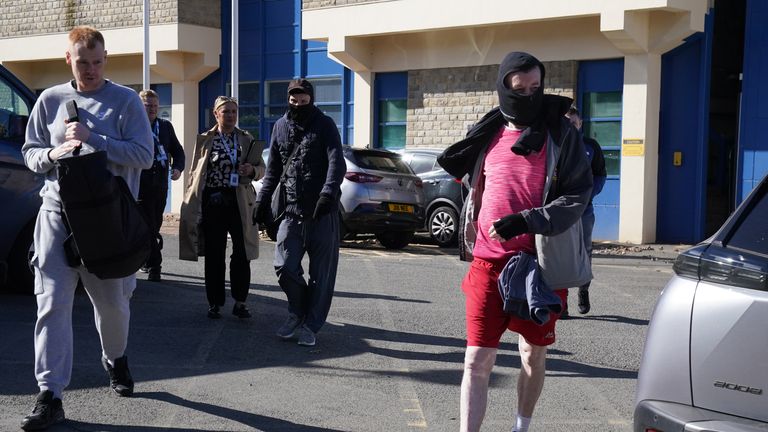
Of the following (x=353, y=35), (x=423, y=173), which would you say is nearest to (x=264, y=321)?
(x=423, y=173)

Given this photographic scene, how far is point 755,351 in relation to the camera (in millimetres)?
3168

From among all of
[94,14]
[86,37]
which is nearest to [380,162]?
[86,37]

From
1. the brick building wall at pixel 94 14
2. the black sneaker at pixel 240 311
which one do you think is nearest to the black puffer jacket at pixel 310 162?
the black sneaker at pixel 240 311

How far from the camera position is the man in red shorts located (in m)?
4.64

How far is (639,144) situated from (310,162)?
38.7ft

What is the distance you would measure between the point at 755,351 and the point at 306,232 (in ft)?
15.6

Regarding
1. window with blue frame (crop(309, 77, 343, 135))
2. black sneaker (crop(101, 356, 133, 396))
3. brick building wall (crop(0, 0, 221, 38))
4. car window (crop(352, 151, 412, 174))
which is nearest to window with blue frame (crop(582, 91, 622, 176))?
car window (crop(352, 151, 412, 174))

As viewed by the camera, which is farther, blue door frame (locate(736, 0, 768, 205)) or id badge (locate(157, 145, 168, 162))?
blue door frame (locate(736, 0, 768, 205))

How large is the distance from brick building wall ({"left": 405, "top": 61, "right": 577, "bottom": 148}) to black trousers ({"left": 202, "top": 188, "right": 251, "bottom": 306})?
39.0ft

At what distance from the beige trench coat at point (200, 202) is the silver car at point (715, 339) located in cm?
521

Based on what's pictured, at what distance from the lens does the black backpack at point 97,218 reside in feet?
16.6

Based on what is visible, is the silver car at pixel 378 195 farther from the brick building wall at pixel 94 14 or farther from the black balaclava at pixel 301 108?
the brick building wall at pixel 94 14

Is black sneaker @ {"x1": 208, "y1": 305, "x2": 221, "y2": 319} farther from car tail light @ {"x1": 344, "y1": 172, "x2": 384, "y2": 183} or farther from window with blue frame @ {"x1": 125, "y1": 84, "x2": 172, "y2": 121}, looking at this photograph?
window with blue frame @ {"x1": 125, "y1": 84, "x2": 172, "y2": 121}

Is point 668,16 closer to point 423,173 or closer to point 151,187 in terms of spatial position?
point 423,173
